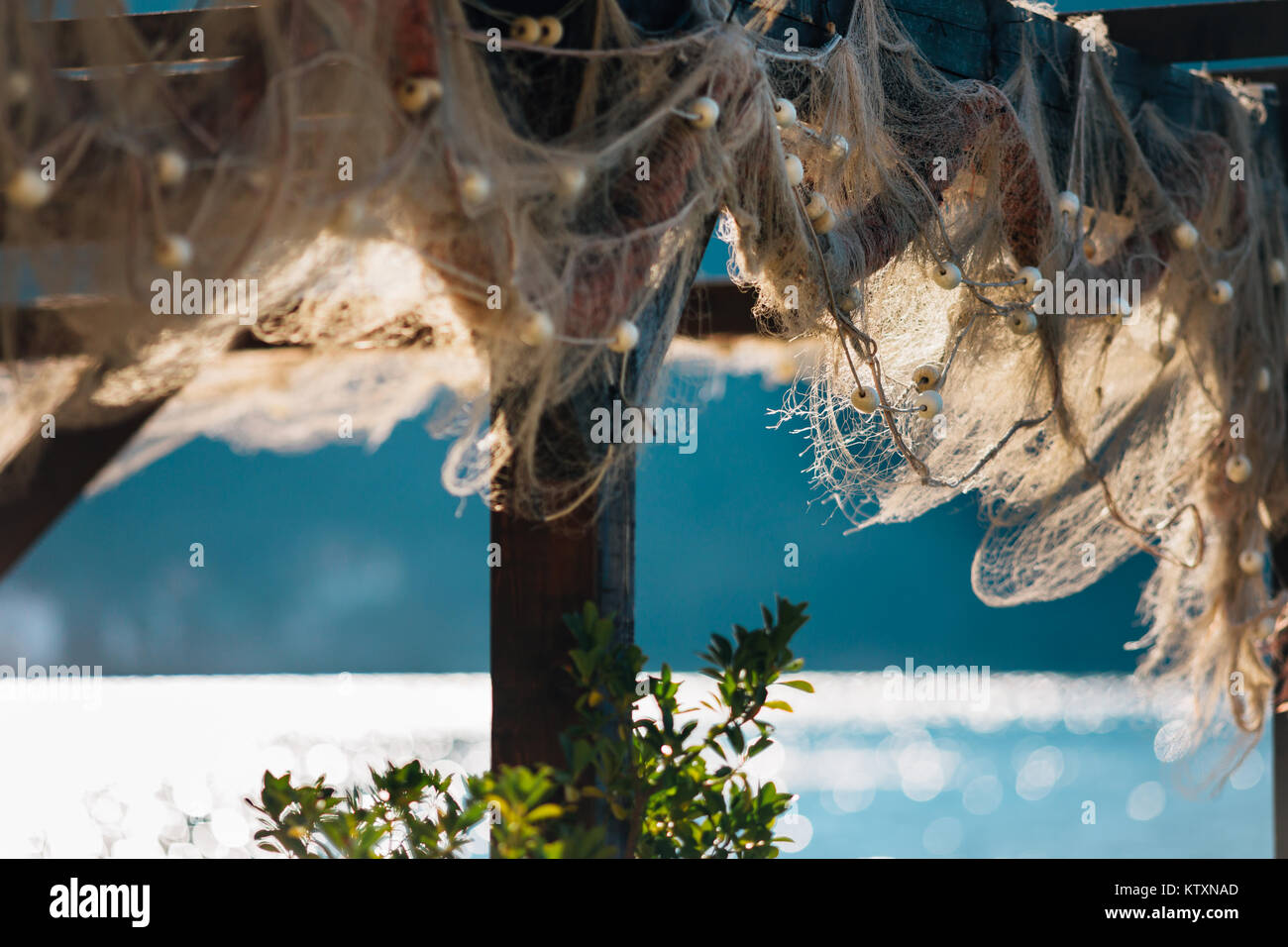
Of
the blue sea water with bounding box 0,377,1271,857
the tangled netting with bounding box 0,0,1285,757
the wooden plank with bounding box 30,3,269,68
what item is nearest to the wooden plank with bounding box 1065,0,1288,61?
the tangled netting with bounding box 0,0,1285,757

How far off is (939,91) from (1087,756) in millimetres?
5921

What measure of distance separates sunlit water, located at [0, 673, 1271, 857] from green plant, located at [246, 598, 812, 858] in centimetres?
34

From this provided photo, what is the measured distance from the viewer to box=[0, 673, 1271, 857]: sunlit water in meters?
4.70

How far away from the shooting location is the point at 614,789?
5.28 feet

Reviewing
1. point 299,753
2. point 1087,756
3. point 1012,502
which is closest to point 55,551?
point 299,753

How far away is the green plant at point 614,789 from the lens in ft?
5.20

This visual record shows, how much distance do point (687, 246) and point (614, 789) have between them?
713 millimetres

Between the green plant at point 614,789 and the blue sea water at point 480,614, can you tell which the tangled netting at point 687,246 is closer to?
the green plant at point 614,789

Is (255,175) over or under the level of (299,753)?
over

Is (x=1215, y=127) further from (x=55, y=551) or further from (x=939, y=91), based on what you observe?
(x=55, y=551)

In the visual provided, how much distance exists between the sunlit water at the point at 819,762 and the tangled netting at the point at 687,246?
25.6 inches

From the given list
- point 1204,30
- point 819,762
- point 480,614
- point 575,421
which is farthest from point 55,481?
point 480,614

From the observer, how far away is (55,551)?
7.70 m
